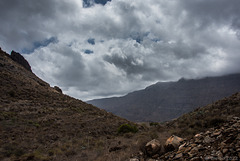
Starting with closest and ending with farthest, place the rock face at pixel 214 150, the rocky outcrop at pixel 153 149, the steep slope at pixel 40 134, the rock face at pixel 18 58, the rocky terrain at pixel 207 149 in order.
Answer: the rock face at pixel 214 150
the rocky terrain at pixel 207 149
the rocky outcrop at pixel 153 149
the steep slope at pixel 40 134
the rock face at pixel 18 58

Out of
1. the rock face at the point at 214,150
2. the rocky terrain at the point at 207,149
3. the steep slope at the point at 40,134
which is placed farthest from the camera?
the steep slope at the point at 40,134

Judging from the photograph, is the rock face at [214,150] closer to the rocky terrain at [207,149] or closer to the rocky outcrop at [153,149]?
the rocky terrain at [207,149]

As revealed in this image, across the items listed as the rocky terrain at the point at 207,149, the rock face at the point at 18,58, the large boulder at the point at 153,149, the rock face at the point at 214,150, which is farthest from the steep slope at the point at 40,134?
the rock face at the point at 18,58

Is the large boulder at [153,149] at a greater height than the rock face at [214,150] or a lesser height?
lesser

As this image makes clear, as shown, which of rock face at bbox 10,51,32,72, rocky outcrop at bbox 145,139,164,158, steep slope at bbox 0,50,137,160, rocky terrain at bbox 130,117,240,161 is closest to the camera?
rocky terrain at bbox 130,117,240,161

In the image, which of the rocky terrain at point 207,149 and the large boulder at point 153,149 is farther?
the large boulder at point 153,149

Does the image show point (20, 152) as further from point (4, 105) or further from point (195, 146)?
point (4, 105)

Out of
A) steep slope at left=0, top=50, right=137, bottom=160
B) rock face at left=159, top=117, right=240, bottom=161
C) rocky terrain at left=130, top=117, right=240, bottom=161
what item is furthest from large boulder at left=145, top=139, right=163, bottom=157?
steep slope at left=0, top=50, right=137, bottom=160

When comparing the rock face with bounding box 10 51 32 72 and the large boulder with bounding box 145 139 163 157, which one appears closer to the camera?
the large boulder with bounding box 145 139 163 157

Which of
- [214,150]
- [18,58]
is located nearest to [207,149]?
[214,150]

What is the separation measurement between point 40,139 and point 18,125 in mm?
5386

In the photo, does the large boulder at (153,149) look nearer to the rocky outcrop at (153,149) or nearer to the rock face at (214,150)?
the rocky outcrop at (153,149)

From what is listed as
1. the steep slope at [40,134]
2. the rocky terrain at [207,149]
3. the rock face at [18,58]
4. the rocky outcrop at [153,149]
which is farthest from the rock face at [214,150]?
the rock face at [18,58]

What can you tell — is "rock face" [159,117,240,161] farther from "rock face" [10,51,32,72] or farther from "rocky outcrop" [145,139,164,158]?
"rock face" [10,51,32,72]
